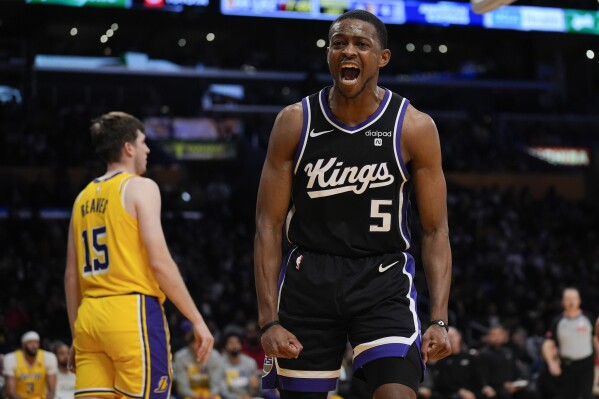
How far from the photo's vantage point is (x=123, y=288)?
16.4 ft

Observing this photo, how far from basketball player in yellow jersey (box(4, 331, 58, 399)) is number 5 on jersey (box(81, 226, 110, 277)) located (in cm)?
666

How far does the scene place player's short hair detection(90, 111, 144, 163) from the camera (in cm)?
523

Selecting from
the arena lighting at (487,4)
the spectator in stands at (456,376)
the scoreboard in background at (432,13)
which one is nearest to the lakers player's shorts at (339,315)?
the arena lighting at (487,4)

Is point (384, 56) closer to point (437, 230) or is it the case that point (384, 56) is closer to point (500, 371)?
point (437, 230)

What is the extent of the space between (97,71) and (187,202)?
31.9ft

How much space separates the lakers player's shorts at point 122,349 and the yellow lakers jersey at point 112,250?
70mm

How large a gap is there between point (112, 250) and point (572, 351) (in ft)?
27.9

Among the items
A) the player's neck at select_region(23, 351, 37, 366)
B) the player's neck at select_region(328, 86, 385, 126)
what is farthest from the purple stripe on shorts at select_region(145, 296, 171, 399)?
the player's neck at select_region(23, 351, 37, 366)

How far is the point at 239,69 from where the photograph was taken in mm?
33250

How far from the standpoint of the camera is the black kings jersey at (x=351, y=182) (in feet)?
13.5

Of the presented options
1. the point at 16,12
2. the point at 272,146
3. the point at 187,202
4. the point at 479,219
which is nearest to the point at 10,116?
the point at 16,12

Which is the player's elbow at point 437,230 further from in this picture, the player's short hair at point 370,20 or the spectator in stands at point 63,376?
the spectator in stands at point 63,376

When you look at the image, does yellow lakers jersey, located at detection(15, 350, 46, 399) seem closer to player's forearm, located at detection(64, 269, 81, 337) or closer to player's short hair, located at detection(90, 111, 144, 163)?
player's forearm, located at detection(64, 269, 81, 337)

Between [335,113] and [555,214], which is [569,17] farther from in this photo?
[335,113]
